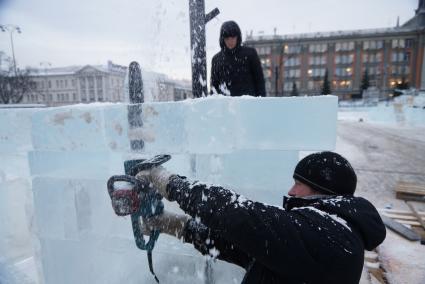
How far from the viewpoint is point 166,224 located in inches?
59.7

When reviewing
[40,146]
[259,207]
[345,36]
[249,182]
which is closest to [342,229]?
[259,207]

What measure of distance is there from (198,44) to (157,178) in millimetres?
1617

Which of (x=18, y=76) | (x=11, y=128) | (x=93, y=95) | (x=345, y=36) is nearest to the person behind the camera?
(x=11, y=128)

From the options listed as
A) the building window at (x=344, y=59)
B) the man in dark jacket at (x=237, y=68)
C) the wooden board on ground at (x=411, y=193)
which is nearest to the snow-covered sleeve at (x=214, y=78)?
the man in dark jacket at (x=237, y=68)

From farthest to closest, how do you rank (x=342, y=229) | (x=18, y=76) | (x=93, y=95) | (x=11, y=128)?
(x=93, y=95), (x=18, y=76), (x=11, y=128), (x=342, y=229)

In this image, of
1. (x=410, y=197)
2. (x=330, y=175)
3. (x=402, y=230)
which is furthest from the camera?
(x=410, y=197)

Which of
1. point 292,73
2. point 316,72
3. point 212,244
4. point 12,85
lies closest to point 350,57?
point 316,72

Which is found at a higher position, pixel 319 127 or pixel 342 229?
pixel 319 127

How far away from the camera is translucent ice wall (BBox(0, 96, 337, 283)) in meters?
1.51

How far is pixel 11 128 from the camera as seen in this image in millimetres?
1999

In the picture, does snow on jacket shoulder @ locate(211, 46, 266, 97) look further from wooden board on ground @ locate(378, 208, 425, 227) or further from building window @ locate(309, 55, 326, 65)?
building window @ locate(309, 55, 326, 65)

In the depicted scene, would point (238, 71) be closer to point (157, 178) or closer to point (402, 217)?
point (157, 178)

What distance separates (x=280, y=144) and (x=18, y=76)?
105ft

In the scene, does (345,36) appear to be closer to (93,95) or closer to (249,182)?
(93,95)
